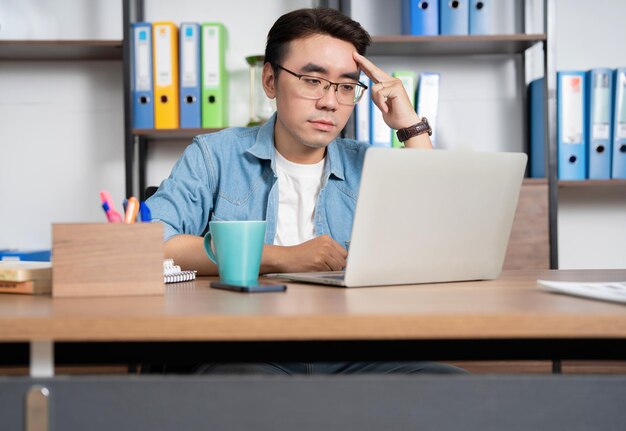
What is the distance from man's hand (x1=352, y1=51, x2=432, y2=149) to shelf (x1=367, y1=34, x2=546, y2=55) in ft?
2.76

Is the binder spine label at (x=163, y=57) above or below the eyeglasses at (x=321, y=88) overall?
above

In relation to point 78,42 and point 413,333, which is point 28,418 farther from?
point 78,42

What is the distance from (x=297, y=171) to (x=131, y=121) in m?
1.02

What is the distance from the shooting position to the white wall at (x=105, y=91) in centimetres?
294

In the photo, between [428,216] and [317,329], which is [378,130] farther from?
[317,329]

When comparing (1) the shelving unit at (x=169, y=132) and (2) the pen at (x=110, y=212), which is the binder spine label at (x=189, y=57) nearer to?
(1) the shelving unit at (x=169, y=132)

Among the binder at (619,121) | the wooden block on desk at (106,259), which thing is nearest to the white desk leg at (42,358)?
the wooden block on desk at (106,259)

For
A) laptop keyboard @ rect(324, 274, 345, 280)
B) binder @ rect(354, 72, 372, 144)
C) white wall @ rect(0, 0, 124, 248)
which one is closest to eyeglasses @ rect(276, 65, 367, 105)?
laptop keyboard @ rect(324, 274, 345, 280)

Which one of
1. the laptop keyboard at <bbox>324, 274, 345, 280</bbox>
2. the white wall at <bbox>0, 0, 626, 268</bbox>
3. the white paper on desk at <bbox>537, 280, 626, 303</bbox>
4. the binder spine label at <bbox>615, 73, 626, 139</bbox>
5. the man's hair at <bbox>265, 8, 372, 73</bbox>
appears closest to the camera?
the white paper on desk at <bbox>537, 280, 626, 303</bbox>

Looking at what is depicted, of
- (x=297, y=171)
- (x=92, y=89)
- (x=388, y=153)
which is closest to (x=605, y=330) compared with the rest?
(x=388, y=153)

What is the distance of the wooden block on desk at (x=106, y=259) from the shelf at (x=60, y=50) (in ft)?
6.19

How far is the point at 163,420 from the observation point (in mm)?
718

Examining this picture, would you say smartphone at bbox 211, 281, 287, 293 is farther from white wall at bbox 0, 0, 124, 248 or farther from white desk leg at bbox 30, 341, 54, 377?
white wall at bbox 0, 0, 124, 248

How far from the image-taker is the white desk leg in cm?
74
